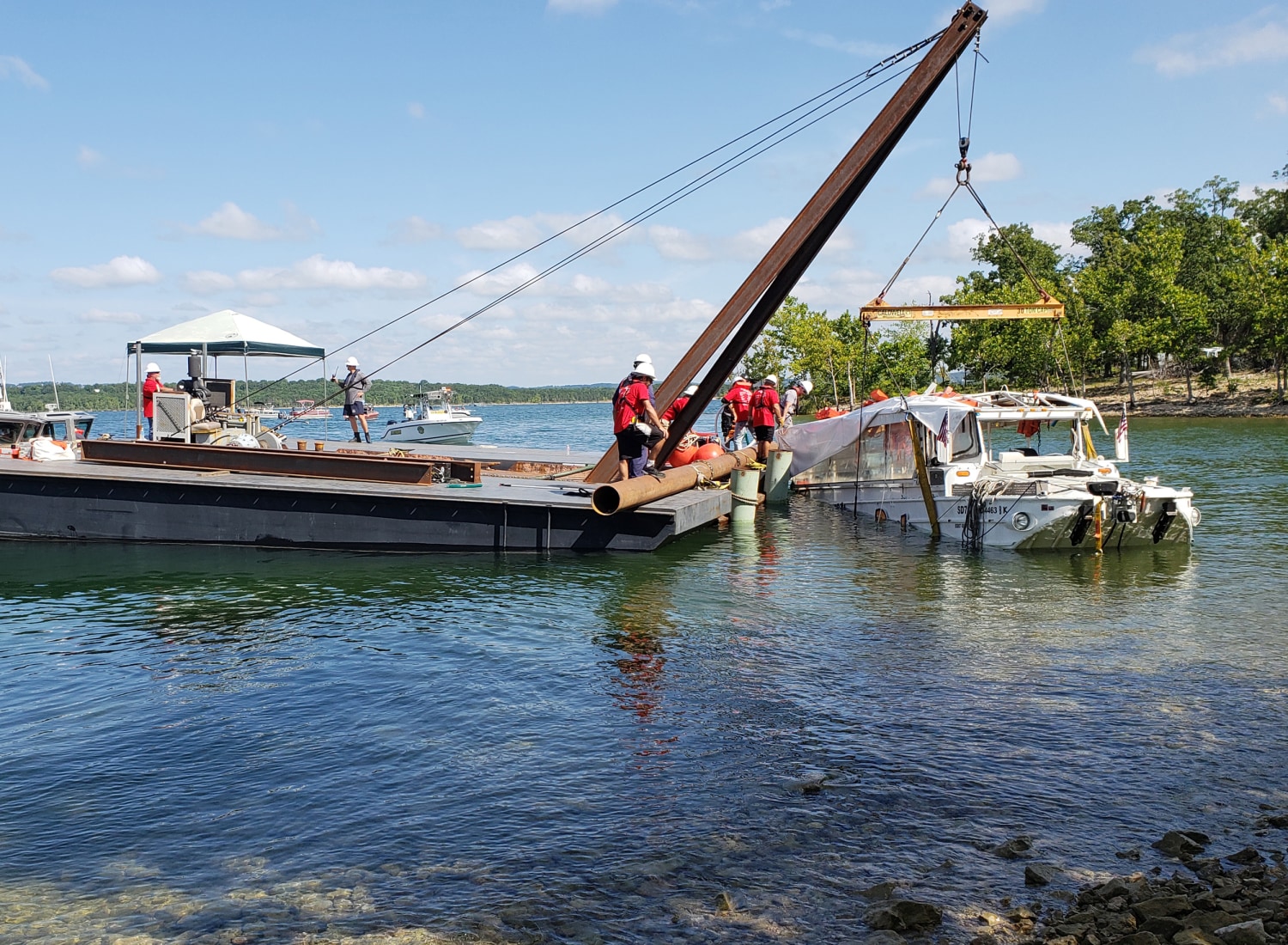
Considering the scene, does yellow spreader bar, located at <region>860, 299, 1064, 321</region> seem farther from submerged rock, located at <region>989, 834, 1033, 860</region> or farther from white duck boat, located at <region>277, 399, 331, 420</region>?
submerged rock, located at <region>989, 834, 1033, 860</region>

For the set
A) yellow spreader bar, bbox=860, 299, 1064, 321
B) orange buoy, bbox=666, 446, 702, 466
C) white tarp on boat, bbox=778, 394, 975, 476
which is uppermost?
yellow spreader bar, bbox=860, 299, 1064, 321

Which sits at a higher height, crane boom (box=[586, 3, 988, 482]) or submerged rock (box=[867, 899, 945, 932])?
crane boom (box=[586, 3, 988, 482])

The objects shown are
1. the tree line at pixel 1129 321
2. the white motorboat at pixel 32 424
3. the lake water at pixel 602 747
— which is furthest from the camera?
the tree line at pixel 1129 321

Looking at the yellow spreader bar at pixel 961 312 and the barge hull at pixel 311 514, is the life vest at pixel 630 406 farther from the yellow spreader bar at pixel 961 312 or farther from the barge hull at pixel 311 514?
the yellow spreader bar at pixel 961 312

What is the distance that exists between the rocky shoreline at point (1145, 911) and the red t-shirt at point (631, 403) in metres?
11.0

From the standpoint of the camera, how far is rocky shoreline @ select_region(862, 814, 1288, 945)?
4754mm

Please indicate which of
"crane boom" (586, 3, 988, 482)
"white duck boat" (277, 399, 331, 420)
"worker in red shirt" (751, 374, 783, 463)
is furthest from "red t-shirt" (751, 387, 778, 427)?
"white duck boat" (277, 399, 331, 420)

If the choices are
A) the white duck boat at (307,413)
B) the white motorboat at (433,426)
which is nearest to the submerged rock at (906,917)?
the white duck boat at (307,413)

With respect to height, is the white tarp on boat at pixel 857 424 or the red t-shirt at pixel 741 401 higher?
the red t-shirt at pixel 741 401

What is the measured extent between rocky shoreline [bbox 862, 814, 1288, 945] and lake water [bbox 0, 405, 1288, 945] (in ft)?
0.46

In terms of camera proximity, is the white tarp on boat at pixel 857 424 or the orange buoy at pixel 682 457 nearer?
the white tarp on boat at pixel 857 424

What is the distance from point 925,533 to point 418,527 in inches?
362

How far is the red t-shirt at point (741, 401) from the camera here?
81.0 ft

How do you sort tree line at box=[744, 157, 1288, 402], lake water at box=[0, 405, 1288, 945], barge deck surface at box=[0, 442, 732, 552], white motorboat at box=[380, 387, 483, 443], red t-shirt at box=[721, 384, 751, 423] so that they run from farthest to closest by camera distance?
tree line at box=[744, 157, 1288, 402], white motorboat at box=[380, 387, 483, 443], red t-shirt at box=[721, 384, 751, 423], barge deck surface at box=[0, 442, 732, 552], lake water at box=[0, 405, 1288, 945]
